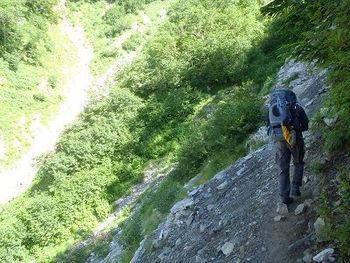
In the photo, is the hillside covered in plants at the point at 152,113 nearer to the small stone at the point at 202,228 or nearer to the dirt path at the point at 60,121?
the dirt path at the point at 60,121

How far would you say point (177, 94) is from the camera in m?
21.4

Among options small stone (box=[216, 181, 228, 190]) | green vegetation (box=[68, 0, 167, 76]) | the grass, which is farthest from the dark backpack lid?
green vegetation (box=[68, 0, 167, 76])

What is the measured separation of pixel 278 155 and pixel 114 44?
1201 inches

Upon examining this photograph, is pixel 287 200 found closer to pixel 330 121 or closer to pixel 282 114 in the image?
pixel 282 114

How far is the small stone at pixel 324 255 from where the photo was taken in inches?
195

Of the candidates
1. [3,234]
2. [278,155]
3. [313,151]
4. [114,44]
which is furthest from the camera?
[114,44]

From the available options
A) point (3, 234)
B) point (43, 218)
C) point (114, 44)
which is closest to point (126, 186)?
point (43, 218)

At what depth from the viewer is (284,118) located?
5852 millimetres

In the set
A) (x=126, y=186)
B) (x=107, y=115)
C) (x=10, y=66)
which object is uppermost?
(x=10, y=66)

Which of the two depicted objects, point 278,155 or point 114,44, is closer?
point 278,155

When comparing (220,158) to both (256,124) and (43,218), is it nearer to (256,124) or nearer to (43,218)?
(256,124)

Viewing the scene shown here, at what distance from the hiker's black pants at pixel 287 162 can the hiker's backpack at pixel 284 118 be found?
0.17 metres

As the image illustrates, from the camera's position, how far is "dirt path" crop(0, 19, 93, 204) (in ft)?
72.4

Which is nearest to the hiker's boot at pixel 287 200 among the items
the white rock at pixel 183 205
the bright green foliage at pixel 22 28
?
the white rock at pixel 183 205
